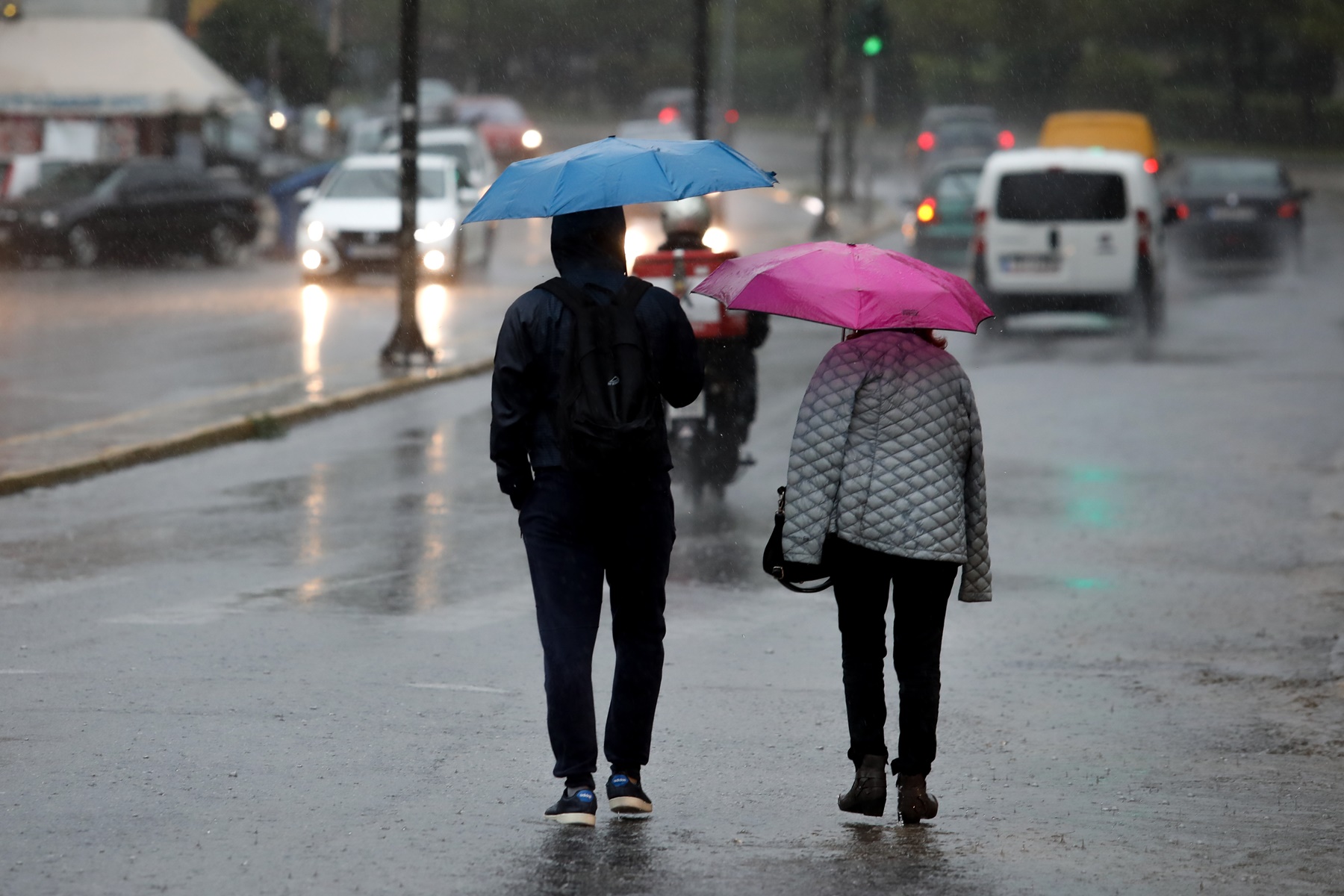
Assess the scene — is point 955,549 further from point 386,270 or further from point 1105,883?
point 386,270

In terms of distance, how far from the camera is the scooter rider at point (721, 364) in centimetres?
1139

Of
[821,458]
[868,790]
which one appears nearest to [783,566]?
[821,458]

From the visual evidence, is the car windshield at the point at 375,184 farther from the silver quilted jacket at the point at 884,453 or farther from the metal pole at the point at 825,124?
the silver quilted jacket at the point at 884,453

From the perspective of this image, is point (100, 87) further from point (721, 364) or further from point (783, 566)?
point (783, 566)

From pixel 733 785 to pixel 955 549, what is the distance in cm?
101

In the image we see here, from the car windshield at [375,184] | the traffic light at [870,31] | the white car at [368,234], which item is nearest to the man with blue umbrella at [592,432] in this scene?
the white car at [368,234]

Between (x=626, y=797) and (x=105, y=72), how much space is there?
113ft

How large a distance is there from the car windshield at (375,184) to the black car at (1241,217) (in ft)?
36.8

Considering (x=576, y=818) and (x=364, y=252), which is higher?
(x=364, y=252)

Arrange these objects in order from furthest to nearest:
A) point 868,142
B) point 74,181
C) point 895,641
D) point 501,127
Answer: point 501,127
point 868,142
point 74,181
point 895,641

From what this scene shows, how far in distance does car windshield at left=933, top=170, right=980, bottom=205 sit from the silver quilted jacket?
A: 76.1ft

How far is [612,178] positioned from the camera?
532cm

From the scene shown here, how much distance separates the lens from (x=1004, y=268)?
21266 mm

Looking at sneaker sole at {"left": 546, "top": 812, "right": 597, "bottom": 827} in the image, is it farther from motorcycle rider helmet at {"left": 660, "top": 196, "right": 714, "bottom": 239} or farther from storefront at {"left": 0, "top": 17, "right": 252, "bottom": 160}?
storefront at {"left": 0, "top": 17, "right": 252, "bottom": 160}
